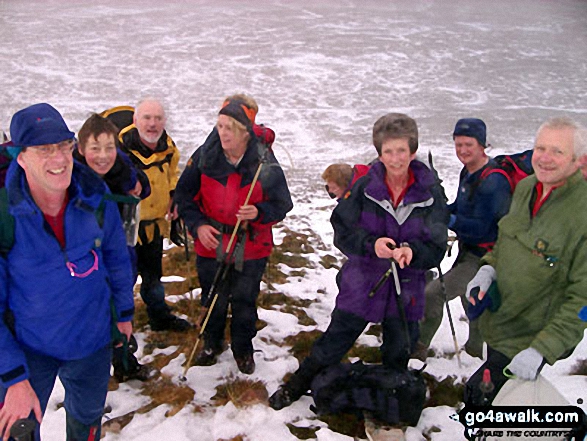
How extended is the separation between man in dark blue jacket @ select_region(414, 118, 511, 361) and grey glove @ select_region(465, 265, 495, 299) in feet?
3.37

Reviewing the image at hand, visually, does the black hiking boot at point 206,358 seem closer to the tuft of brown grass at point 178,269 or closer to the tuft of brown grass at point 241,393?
the tuft of brown grass at point 241,393

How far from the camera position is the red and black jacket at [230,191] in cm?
388

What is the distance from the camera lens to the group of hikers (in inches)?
101

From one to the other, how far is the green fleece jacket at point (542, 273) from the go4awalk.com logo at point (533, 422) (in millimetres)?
338

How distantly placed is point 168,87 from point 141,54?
365 centimetres

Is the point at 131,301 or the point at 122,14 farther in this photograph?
the point at 122,14

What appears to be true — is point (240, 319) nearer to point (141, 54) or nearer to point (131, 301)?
point (131, 301)

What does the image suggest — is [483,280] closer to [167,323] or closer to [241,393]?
[241,393]

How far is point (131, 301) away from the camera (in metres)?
3.11

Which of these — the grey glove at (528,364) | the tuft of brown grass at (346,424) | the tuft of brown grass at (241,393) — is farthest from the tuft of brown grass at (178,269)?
the grey glove at (528,364)

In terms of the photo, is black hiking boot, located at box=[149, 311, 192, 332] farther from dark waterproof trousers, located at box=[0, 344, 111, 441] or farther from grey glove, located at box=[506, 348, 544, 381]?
grey glove, located at box=[506, 348, 544, 381]

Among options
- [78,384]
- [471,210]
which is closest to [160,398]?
[78,384]

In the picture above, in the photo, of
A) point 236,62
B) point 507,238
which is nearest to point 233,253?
point 507,238

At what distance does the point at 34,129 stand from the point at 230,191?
5.60ft
